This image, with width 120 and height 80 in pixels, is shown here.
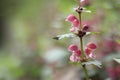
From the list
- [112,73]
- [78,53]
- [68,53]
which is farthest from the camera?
[68,53]

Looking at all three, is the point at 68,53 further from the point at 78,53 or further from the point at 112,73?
the point at 78,53

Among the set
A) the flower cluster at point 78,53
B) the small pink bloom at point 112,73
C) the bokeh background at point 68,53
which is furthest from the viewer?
the bokeh background at point 68,53

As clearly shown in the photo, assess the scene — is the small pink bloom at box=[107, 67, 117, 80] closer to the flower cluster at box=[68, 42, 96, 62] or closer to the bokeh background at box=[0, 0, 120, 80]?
the bokeh background at box=[0, 0, 120, 80]

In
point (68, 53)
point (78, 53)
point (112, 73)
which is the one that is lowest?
point (68, 53)

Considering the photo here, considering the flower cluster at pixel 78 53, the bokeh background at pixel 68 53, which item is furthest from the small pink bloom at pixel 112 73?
the flower cluster at pixel 78 53

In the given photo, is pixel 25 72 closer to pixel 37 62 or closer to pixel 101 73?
pixel 37 62

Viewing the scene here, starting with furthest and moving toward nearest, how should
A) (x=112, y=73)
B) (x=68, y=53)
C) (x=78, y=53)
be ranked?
(x=68, y=53) → (x=112, y=73) → (x=78, y=53)

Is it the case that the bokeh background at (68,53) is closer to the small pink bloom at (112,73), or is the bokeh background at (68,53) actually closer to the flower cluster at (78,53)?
the small pink bloom at (112,73)

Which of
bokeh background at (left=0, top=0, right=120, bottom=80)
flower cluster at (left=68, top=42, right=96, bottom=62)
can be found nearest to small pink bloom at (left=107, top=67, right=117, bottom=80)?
bokeh background at (left=0, top=0, right=120, bottom=80)

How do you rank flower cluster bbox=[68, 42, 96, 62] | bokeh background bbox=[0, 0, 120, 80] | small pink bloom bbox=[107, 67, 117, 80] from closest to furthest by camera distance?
flower cluster bbox=[68, 42, 96, 62], small pink bloom bbox=[107, 67, 117, 80], bokeh background bbox=[0, 0, 120, 80]

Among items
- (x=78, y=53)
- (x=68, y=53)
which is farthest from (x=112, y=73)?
(x=68, y=53)

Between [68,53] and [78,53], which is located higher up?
[78,53]
